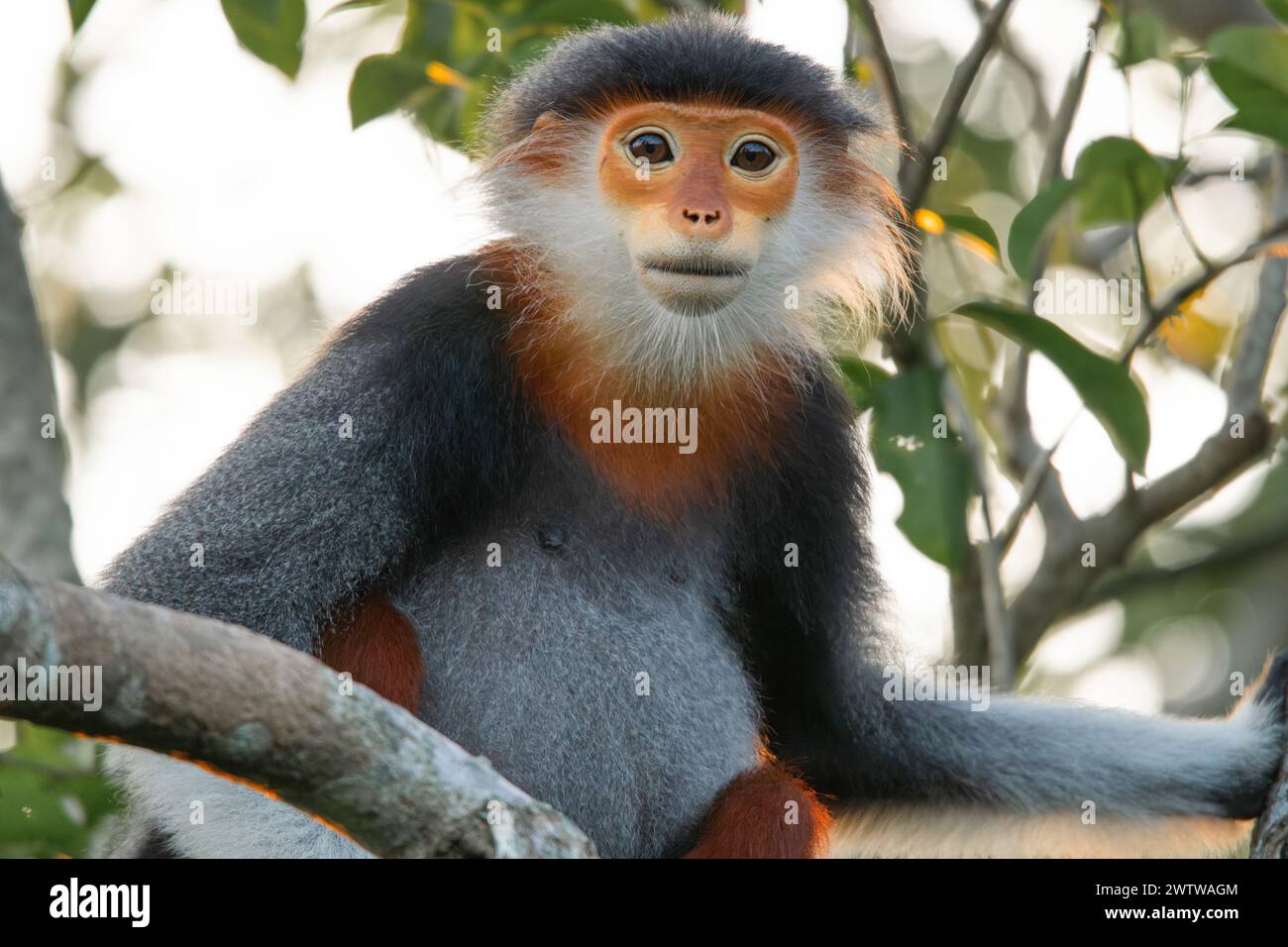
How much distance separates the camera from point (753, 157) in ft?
16.5

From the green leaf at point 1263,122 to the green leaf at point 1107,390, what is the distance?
2.93ft

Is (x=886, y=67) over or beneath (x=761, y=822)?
over

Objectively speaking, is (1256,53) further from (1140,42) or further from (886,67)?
(886,67)

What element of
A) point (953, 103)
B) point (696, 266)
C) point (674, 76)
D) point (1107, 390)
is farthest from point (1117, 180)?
point (696, 266)

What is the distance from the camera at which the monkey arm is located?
418 cm

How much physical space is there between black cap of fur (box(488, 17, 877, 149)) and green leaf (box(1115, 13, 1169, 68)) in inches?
39.3

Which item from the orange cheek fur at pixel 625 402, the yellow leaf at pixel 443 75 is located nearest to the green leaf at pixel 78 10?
the yellow leaf at pixel 443 75

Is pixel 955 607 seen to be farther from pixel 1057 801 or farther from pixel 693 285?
pixel 693 285

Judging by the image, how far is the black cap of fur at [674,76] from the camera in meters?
5.01

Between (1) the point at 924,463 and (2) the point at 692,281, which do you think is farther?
(1) the point at 924,463

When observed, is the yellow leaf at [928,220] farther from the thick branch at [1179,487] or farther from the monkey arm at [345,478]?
the monkey arm at [345,478]

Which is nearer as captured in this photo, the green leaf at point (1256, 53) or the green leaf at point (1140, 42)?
the green leaf at point (1256, 53)

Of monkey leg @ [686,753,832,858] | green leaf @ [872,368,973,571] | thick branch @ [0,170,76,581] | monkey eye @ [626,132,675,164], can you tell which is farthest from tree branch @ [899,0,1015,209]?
thick branch @ [0,170,76,581]

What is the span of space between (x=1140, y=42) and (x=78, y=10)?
3.66m
